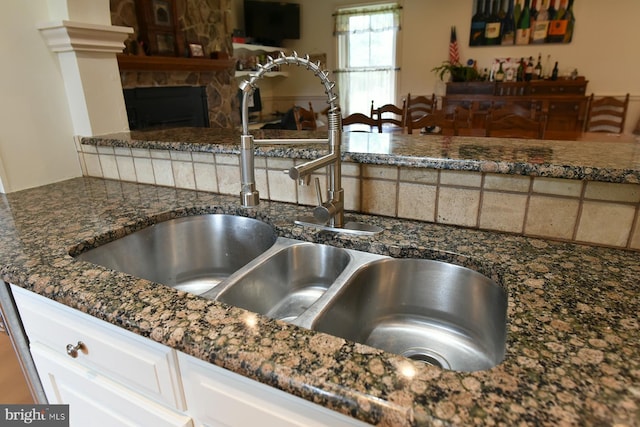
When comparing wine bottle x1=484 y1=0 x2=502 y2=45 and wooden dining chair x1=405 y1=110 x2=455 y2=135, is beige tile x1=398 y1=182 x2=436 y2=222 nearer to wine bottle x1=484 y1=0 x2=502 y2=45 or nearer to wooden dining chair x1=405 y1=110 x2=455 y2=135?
wooden dining chair x1=405 y1=110 x2=455 y2=135

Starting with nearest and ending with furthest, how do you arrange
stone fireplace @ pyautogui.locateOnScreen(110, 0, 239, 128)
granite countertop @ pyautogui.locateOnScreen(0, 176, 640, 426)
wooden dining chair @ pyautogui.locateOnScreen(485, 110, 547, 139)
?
granite countertop @ pyautogui.locateOnScreen(0, 176, 640, 426) < wooden dining chair @ pyautogui.locateOnScreen(485, 110, 547, 139) < stone fireplace @ pyautogui.locateOnScreen(110, 0, 239, 128)

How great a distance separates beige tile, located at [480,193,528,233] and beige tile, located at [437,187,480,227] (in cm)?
2

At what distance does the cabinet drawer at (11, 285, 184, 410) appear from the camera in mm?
615

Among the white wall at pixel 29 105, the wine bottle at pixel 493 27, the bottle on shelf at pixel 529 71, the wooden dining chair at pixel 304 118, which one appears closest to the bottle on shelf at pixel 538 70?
the bottle on shelf at pixel 529 71

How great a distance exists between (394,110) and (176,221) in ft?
8.15

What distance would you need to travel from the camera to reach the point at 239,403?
21.4 inches

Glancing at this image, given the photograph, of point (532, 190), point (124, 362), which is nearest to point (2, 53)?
point (124, 362)

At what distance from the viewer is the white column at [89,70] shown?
1.25 meters

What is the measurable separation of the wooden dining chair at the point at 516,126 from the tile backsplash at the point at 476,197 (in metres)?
1.70

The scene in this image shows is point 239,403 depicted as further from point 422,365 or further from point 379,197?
point 379,197

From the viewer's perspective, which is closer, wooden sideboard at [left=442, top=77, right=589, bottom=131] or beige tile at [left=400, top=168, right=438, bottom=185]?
beige tile at [left=400, top=168, right=438, bottom=185]

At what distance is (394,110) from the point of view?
3.16 m

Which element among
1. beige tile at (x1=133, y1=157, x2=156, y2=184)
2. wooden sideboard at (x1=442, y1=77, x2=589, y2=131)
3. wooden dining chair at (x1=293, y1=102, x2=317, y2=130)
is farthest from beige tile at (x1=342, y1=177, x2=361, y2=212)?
wooden sideboard at (x1=442, y1=77, x2=589, y2=131)

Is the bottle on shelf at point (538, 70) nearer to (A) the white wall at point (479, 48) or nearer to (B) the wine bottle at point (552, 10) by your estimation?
(A) the white wall at point (479, 48)
